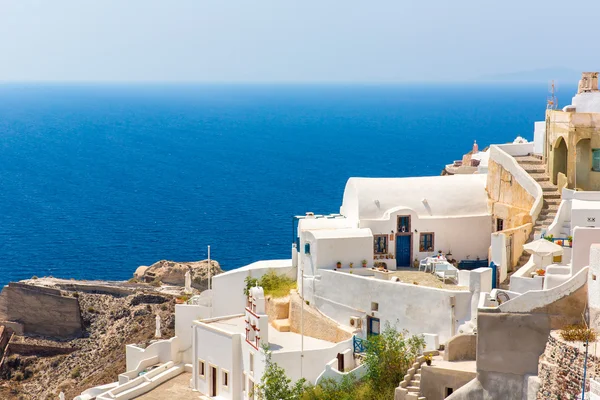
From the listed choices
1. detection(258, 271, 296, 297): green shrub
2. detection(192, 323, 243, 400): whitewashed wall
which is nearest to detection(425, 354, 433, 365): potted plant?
detection(192, 323, 243, 400): whitewashed wall

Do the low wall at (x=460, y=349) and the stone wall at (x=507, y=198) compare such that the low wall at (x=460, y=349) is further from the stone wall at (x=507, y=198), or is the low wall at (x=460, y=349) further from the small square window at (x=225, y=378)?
the small square window at (x=225, y=378)

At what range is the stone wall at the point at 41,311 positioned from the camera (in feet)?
201

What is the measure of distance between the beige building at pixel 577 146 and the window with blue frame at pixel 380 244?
785 centimetres

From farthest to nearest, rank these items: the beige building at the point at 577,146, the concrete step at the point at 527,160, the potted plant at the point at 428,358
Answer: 1. the concrete step at the point at 527,160
2. the beige building at the point at 577,146
3. the potted plant at the point at 428,358

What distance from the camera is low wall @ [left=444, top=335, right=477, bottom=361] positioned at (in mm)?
33562

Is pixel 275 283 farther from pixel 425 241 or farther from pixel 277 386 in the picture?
pixel 277 386

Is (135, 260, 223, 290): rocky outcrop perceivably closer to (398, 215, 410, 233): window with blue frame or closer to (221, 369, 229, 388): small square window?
(221, 369, 229, 388): small square window

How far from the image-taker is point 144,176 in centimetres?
14662

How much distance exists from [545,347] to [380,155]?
443 feet

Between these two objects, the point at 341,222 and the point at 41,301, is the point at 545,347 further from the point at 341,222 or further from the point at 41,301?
the point at 41,301

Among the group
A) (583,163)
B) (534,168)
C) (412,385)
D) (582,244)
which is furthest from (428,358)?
(534,168)

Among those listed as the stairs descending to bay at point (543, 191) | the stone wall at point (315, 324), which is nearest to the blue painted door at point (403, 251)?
the stone wall at point (315, 324)

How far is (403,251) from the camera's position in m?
45.8

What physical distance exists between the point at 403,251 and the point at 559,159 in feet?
26.0
